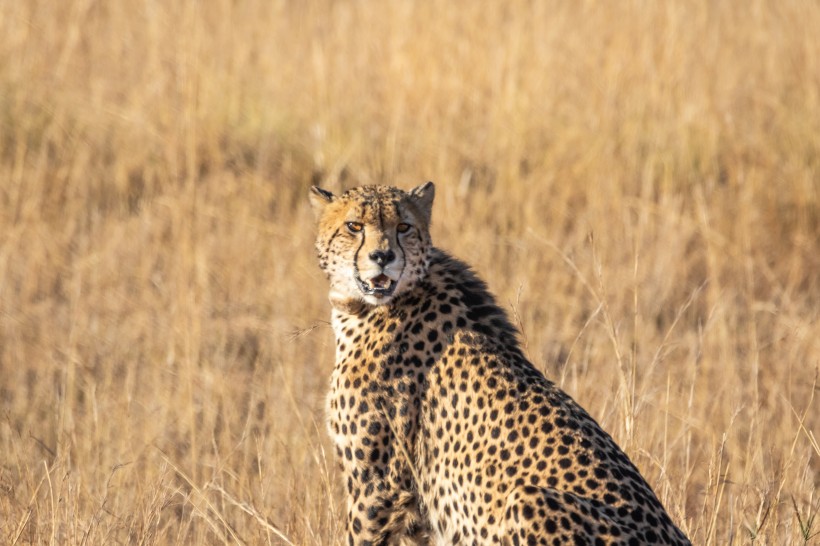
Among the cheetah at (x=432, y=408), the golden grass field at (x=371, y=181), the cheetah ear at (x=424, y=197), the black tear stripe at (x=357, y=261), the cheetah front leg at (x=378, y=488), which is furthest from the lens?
the golden grass field at (x=371, y=181)

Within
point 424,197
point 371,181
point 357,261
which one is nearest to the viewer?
point 357,261

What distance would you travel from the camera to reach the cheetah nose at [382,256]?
3.29 m

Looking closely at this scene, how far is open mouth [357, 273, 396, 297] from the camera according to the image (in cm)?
331

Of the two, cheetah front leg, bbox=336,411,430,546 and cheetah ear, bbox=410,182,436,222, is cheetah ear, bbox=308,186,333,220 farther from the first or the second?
cheetah front leg, bbox=336,411,430,546

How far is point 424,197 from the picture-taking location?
3539 mm

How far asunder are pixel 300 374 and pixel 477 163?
1942 millimetres

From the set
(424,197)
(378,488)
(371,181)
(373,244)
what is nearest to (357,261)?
(373,244)

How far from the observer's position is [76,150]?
6625 millimetres

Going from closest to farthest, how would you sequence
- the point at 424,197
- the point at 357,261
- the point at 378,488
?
the point at 378,488 → the point at 357,261 → the point at 424,197

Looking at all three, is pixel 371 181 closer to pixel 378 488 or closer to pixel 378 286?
pixel 378 286

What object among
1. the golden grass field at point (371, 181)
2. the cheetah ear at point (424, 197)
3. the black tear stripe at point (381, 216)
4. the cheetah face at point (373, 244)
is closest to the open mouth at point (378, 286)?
the cheetah face at point (373, 244)

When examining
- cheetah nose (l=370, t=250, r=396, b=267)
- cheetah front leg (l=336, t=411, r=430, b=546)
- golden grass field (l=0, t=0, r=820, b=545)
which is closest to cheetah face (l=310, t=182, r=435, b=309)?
cheetah nose (l=370, t=250, r=396, b=267)

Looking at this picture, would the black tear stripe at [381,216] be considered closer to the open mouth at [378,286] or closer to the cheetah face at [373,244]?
the cheetah face at [373,244]

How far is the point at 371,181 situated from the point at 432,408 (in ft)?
10.7
